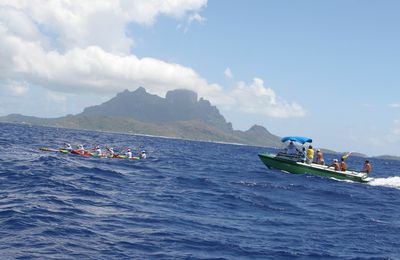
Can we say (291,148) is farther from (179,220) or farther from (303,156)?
(179,220)

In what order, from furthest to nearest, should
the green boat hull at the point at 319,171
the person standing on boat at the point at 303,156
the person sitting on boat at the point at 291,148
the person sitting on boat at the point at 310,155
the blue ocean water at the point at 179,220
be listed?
the person sitting on boat at the point at 291,148 < the person standing on boat at the point at 303,156 < the person sitting on boat at the point at 310,155 < the green boat hull at the point at 319,171 < the blue ocean water at the point at 179,220

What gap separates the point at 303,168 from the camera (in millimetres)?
40344

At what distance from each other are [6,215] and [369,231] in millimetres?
14685

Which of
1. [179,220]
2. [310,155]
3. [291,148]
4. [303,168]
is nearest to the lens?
[179,220]

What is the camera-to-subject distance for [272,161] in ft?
141

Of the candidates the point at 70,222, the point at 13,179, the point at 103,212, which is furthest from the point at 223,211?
the point at 13,179

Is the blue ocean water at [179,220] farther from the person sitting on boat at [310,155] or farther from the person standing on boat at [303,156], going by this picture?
the person standing on boat at [303,156]

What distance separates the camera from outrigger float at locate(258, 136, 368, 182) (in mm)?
39812

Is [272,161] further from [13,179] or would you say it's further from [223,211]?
[13,179]

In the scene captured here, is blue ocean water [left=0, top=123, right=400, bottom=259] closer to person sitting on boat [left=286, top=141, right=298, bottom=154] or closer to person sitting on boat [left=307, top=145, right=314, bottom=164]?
person sitting on boat [left=307, top=145, right=314, bottom=164]

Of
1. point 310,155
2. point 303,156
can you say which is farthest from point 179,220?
point 303,156

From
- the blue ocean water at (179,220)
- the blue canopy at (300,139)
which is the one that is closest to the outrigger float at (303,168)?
the blue canopy at (300,139)

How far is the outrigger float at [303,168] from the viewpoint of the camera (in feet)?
131

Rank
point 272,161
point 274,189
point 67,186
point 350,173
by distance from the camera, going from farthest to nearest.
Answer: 1. point 272,161
2. point 350,173
3. point 274,189
4. point 67,186
